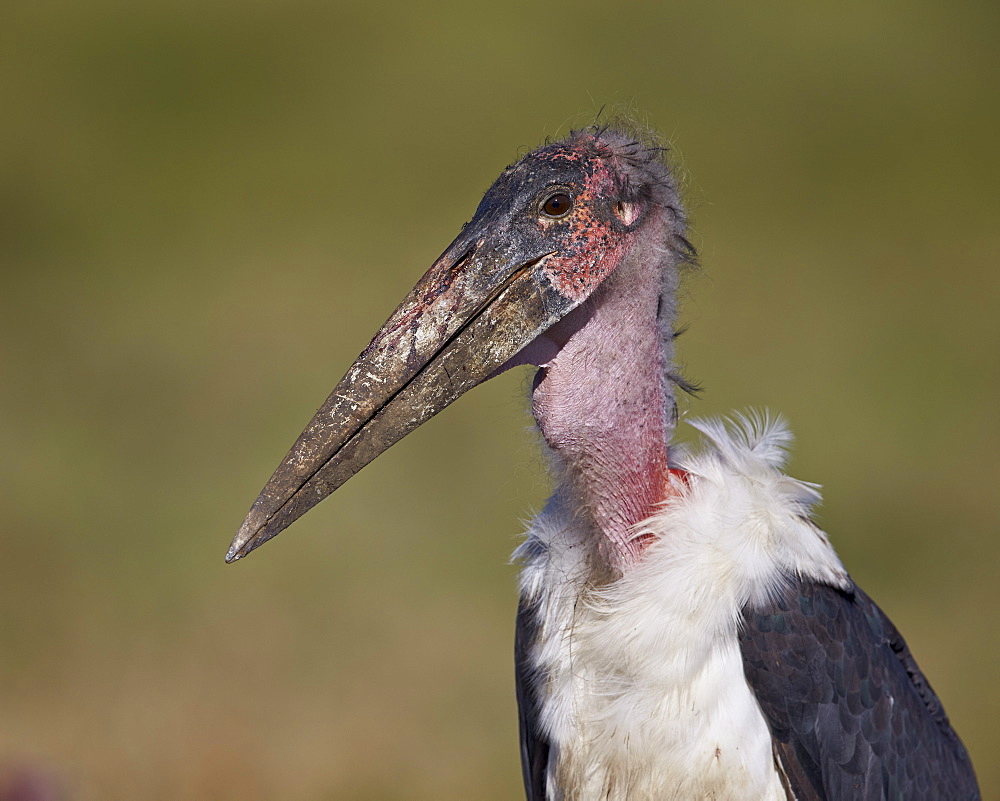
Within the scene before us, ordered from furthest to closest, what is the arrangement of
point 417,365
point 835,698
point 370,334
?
1. point 370,334
2. point 835,698
3. point 417,365

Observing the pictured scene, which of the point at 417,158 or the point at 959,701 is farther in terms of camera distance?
the point at 417,158

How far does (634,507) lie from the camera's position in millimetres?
2947

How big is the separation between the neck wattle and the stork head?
6cm

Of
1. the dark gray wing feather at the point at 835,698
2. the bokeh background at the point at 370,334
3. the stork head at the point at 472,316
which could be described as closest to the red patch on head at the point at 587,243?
the stork head at the point at 472,316

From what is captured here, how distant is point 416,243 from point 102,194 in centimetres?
427

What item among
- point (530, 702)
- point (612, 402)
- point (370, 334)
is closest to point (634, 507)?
point (612, 402)

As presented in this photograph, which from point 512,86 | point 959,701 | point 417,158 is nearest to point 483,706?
point 959,701

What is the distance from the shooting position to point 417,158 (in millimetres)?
14953

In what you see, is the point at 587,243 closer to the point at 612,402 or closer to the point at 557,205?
the point at 557,205

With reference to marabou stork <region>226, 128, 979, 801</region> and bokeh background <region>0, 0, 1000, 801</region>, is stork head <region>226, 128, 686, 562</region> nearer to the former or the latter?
marabou stork <region>226, 128, 979, 801</region>

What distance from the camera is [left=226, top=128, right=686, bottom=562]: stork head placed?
2.74 m

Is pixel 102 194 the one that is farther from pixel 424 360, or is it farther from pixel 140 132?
pixel 424 360

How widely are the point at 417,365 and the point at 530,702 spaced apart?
1180 mm

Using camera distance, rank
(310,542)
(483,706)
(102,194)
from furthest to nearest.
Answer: (102,194)
(310,542)
(483,706)
